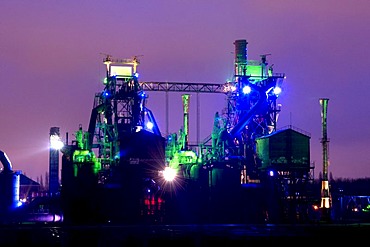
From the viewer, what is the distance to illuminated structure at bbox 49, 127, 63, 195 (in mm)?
119125

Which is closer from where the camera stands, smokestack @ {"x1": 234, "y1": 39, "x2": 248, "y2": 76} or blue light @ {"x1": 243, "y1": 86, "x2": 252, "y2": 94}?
blue light @ {"x1": 243, "y1": 86, "x2": 252, "y2": 94}

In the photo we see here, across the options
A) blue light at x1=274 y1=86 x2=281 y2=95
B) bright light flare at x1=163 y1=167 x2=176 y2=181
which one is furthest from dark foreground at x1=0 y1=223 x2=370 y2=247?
blue light at x1=274 y1=86 x2=281 y2=95

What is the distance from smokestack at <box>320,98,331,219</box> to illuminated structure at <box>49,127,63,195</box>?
1682 inches

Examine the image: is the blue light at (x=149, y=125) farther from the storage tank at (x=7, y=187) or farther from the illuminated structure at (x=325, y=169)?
the illuminated structure at (x=325, y=169)

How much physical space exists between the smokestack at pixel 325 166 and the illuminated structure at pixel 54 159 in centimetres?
4273

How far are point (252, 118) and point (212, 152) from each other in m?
7.62

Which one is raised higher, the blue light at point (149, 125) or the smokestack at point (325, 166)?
the blue light at point (149, 125)

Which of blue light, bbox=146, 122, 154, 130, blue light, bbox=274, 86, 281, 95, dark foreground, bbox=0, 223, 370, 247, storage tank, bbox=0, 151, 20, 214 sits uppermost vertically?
blue light, bbox=274, 86, 281, 95

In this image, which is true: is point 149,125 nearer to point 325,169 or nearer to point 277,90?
point 277,90

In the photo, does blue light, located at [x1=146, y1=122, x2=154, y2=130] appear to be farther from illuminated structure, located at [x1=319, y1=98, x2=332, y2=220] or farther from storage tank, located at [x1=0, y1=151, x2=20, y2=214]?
illuminated structure, located at [x1=319, y1=98, x2=332, y2=220]

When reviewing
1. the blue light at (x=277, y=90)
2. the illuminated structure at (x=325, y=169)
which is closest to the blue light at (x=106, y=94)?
the blue light at (x=277, y=90)

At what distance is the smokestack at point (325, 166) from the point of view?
90.2m

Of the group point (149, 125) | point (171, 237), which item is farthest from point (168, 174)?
point (171, 237)

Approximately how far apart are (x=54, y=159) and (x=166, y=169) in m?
29.6
